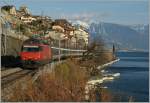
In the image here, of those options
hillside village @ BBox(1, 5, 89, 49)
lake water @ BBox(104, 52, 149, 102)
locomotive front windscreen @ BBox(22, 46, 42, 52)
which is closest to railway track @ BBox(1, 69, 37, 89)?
lake water @ BBox(104, 52, 149, 102)

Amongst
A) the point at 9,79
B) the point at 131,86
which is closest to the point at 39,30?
the point at 131,86

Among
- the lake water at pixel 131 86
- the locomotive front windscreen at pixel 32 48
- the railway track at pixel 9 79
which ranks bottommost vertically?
the lake water at pixel 131 86

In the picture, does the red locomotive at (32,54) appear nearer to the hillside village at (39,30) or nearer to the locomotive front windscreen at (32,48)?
the locomotive front windscreen at (32,48)

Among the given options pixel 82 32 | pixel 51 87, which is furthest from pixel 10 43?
pixel 82 32

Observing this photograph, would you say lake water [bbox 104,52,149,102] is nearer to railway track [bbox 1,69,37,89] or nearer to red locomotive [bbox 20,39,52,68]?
railway track [bbox 1,69,37,89]

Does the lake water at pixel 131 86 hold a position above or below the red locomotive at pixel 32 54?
below

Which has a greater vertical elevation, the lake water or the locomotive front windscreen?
the locomotive front windscreen

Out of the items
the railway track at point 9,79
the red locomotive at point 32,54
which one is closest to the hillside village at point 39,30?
the red locomotive at point 32,54

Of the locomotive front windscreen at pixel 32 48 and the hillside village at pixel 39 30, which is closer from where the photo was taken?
the locomotive front windscreen at pixel 32 48

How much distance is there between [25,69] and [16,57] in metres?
8.90

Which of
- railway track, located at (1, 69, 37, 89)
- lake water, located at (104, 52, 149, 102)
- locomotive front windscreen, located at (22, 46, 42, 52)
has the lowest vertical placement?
lake water, located at (104, 52, 149, 102)

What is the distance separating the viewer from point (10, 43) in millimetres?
40438

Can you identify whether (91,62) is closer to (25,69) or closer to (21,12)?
(25,69)

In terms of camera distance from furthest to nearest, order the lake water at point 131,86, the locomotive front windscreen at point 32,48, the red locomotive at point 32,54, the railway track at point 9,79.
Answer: the lake water at point 131,86, the locomotive front windscreen at point 32,48, the red locomotive at point 32,54, the railway track at point 9,79
